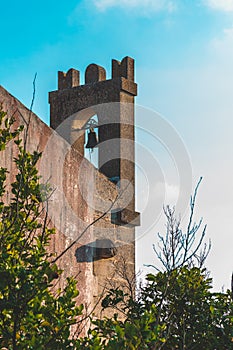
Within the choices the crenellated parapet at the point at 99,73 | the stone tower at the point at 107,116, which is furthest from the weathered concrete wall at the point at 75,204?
the crenellated parapet at the point at 99,73

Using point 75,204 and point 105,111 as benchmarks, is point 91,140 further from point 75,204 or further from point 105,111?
point 75,204

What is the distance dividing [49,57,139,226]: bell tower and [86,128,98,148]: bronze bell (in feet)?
0.19

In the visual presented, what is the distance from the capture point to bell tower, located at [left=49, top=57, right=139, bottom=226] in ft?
27.6

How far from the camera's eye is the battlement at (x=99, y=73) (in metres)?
8.91

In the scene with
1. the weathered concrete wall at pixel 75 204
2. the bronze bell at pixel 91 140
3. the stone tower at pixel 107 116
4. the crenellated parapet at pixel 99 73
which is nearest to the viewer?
the weathered concrete wall at pixel 75 204

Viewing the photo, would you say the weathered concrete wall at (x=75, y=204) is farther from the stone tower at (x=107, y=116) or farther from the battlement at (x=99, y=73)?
the battlement at (x=99, y=73)

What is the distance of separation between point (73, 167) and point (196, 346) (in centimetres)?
190

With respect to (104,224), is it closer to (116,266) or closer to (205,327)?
(116,266)

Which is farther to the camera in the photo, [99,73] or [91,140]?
[99,73]

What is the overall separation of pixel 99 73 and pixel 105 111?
0.51 m

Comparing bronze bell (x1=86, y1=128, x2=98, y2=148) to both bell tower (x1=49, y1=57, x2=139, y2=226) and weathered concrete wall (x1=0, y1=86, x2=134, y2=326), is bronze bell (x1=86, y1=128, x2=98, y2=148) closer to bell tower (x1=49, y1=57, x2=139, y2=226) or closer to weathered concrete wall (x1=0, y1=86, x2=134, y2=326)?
bell tower (x1=49, y1=57, x2=139, y2=226)

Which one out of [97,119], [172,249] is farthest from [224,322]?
[97,119]

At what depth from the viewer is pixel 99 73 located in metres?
8.90

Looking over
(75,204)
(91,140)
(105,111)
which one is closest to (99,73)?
(105,111)
